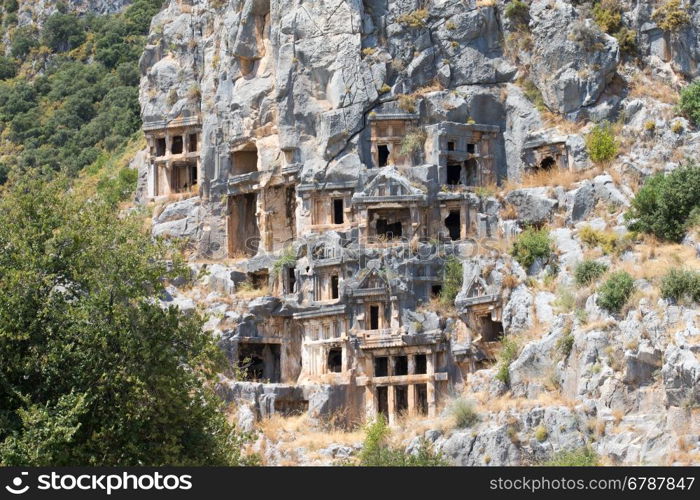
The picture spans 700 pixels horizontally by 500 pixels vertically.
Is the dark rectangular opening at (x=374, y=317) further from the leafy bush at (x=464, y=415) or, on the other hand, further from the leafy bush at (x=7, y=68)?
the leafy bush at (x=7, y=68)

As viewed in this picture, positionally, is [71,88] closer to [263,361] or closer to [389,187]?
[263,361]

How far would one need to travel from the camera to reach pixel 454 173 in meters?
66.0

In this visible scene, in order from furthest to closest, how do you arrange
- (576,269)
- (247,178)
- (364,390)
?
(247,178) → (364,390) → (576,269)

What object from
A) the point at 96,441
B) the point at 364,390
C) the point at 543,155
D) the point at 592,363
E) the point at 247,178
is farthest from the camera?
the point at 247,178

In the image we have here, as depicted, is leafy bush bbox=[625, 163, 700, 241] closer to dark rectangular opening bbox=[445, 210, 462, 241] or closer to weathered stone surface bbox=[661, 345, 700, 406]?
weathered stone surface bbox=[661, 345, 700, 406]

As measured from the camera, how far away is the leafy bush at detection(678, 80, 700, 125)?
60906mm

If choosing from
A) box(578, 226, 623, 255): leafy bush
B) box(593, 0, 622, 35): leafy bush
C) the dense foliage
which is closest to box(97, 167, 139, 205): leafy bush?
the dense foliage

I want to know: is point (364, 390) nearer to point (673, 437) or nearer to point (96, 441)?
point (673, 437)

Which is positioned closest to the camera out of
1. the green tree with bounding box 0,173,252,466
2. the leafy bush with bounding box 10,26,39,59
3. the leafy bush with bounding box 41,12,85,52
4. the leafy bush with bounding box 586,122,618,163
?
the green tree with bounding box 0,173,252,466

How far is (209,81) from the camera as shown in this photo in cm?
7194

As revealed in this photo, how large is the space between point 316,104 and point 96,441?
108ft

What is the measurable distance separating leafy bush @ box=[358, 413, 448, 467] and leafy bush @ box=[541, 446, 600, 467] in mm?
4153

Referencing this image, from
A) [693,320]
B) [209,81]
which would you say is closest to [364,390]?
[693,320]

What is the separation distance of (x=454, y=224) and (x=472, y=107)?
5756 mm
